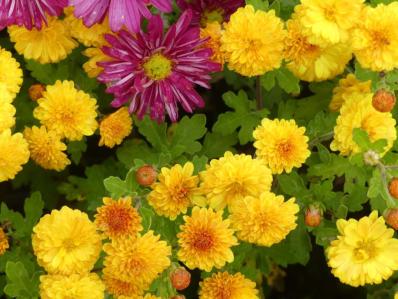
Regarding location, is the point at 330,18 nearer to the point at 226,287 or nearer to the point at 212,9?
the point at 212,9

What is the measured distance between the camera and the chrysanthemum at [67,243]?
1.55 m

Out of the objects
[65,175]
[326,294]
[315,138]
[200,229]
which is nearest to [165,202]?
[200,229]

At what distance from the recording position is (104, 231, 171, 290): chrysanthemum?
1.51m

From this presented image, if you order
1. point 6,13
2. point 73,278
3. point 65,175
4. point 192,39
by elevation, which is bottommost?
point 65,175

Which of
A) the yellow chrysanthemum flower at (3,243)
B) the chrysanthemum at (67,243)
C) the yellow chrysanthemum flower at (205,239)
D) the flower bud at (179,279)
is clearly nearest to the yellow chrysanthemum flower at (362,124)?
the yellow chrysanthemum flower at (205,239)

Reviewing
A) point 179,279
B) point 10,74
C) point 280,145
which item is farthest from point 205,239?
point 10,74

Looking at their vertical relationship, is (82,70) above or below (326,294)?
above

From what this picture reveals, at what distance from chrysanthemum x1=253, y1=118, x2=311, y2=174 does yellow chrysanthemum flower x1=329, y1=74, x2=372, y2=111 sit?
0.24 meters

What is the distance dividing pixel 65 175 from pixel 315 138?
0.89m

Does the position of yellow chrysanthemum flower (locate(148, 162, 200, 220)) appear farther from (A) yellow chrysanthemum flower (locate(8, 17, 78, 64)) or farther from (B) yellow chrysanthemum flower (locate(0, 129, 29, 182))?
(A) yellow chrysanthemum flower (locate(8, 17, 78, 64))

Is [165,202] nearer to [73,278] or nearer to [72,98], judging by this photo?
[73,278]

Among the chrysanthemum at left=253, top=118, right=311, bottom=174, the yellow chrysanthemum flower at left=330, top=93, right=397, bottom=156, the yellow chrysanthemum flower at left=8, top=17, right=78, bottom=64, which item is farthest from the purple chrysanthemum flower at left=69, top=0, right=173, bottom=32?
the yellow chrysanthemum flower at left=330, top=93, right=397, bottom=156

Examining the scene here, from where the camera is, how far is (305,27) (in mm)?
1583

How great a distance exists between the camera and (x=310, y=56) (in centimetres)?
172
